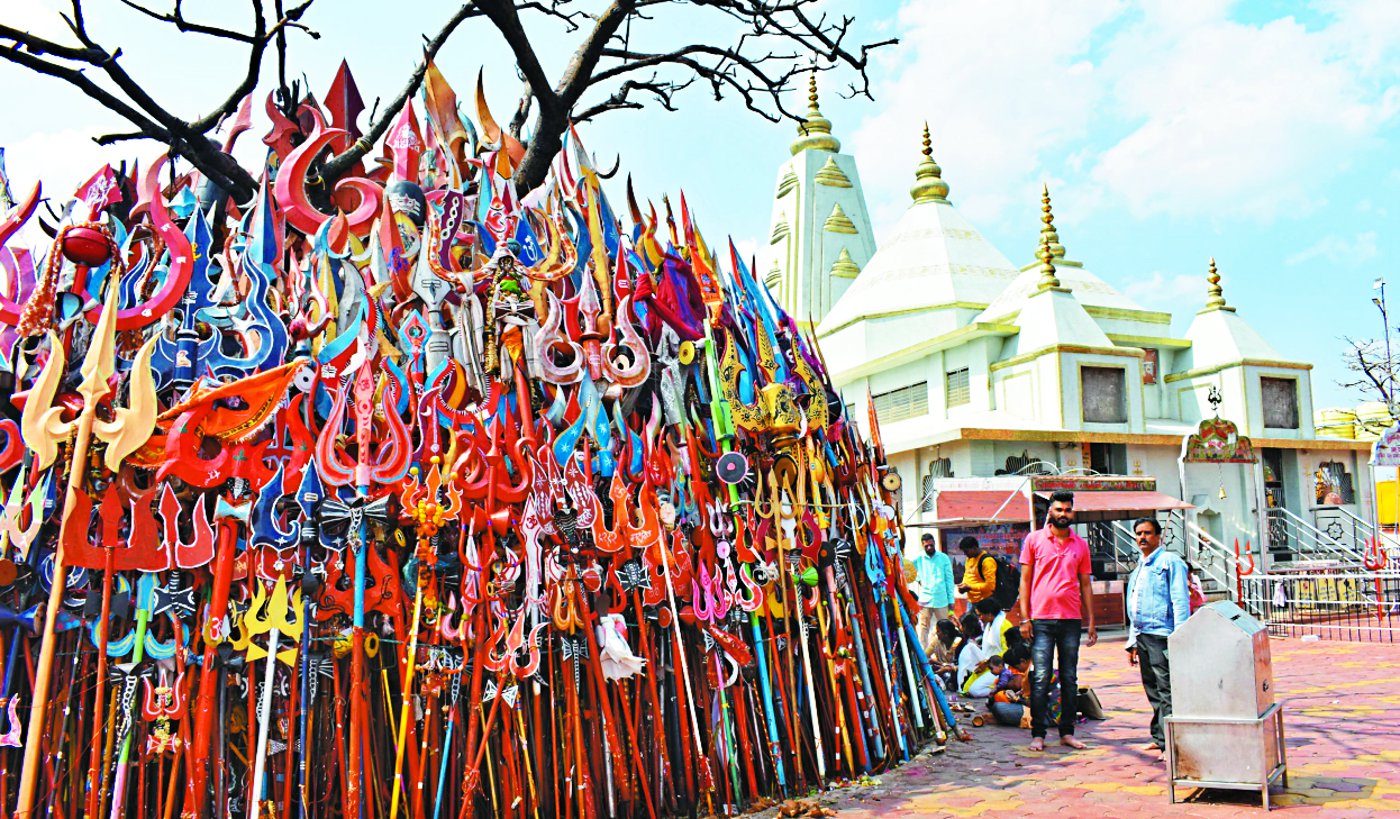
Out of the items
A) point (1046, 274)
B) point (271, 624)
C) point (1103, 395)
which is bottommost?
point (271, 624)

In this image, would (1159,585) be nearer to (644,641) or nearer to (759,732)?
(759,732)

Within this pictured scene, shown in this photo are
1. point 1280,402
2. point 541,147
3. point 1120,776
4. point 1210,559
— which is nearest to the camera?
point 1120,776

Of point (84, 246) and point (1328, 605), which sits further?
point (1328, 605)

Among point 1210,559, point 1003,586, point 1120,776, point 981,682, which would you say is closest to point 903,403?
point 1210,559

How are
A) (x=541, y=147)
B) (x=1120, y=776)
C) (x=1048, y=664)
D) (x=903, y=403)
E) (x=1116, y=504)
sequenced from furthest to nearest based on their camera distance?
(x=903, y=403), (x=1116, y=504), (x=541, y=147), (x=1048, y=664), (x=1120, y=776)

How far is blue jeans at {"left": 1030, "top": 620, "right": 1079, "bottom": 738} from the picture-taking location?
250 inches

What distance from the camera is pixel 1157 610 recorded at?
595 cm

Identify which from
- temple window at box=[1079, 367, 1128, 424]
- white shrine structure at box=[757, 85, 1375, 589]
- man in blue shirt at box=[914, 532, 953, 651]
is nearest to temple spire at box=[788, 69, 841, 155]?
white shrine structure at box=[757, 85, 1375, 589]

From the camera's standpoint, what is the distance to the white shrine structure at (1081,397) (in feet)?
59.9

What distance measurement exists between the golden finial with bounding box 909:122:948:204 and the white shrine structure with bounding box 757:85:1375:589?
0.05 metres

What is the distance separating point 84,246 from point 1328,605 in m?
16.7

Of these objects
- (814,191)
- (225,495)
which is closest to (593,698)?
(225,495)

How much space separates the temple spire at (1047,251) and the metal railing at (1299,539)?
6056 mm

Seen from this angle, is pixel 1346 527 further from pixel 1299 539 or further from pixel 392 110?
pixel 392 110
